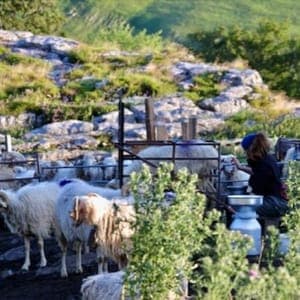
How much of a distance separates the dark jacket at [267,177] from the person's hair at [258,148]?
49 mm

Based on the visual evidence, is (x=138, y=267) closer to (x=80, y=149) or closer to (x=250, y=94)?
(x=80, y=149)

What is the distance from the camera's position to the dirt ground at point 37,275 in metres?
9.46

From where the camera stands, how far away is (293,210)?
6984mm

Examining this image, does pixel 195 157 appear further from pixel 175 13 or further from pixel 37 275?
pixel 175 13

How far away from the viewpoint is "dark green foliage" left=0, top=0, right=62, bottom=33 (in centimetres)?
5838

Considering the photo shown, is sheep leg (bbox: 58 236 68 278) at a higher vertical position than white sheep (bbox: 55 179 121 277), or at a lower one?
lower

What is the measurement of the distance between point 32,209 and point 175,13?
9224 cm

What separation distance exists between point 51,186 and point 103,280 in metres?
4.47

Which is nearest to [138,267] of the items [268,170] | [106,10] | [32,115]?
[268,170]

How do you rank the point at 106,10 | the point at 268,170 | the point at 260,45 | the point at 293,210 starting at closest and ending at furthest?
1. the point at 293,210
2. the point at 268,170
3. the point at 260,45
4. the point at 106,10

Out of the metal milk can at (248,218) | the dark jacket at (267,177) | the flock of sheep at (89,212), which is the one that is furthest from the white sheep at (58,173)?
the metal milk can at (248,218)

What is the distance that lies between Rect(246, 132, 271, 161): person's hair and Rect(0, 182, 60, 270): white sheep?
8.47 ft

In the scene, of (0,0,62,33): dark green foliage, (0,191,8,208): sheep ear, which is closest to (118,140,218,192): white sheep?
(0,191,8,208): sheep ear

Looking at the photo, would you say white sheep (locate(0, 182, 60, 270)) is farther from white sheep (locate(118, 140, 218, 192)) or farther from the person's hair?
the person's hair
